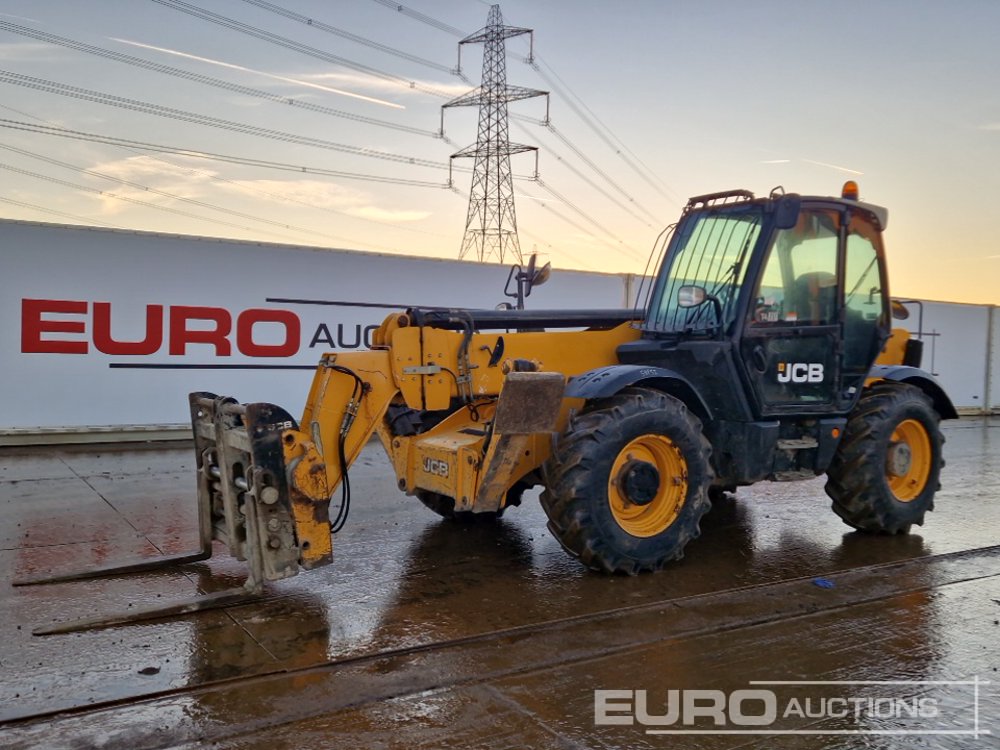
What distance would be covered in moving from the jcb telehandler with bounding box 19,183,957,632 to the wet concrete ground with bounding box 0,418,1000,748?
0.36 m

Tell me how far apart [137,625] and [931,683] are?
3918mm

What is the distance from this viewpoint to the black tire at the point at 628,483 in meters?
5.30

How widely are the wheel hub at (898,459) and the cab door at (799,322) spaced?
0.71m

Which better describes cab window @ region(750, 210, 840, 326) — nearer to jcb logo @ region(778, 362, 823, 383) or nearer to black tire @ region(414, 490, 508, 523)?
jcb logo @ region(778, 362, 823, 383)

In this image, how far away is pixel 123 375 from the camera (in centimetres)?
1130

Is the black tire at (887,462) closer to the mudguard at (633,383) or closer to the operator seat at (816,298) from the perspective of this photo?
the operator seat at (816,298)

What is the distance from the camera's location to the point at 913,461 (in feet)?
23.6

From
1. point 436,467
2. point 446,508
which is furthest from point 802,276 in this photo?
point 446,508

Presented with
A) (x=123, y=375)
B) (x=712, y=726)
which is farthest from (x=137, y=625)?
(x=123, y=375)

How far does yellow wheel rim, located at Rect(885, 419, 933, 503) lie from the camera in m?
7.07

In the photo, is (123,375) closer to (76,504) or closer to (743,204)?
(76,504)

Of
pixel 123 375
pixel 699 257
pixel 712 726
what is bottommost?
pixel 712 726
